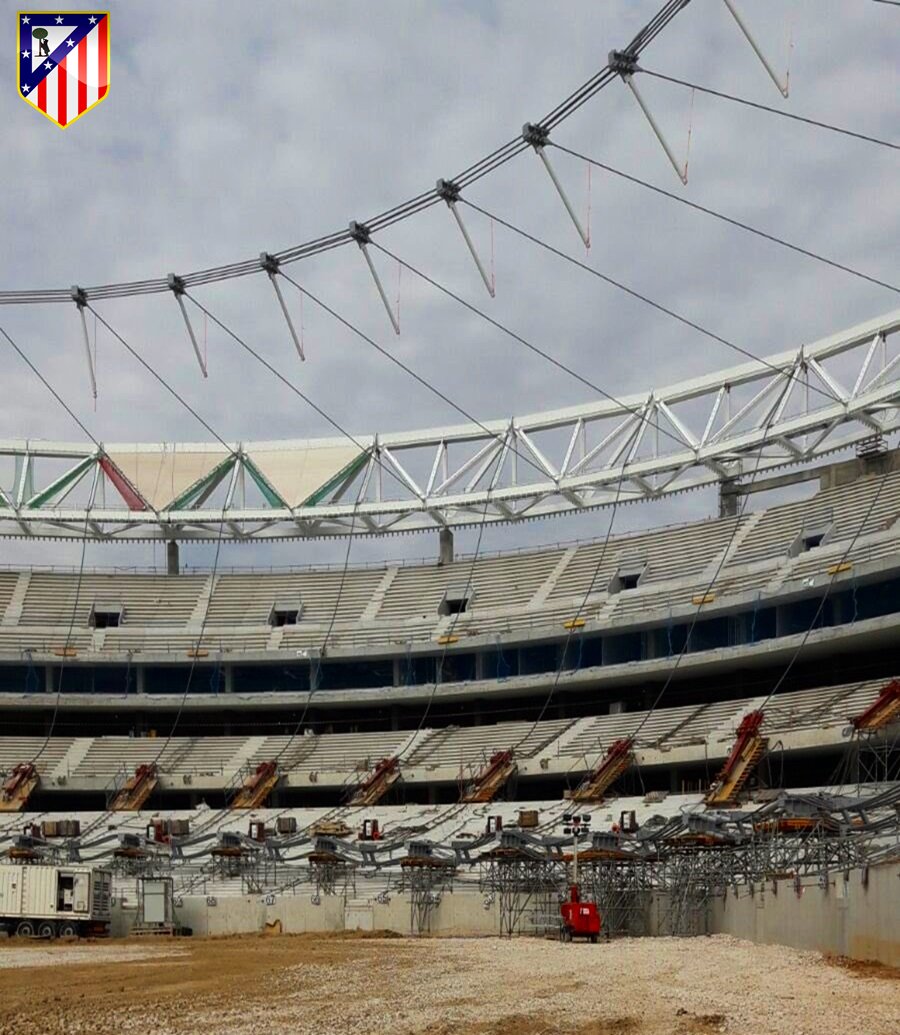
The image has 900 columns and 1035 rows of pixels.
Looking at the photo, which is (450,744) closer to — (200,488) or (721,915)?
(200,488)

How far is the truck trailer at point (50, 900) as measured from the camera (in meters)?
49.5

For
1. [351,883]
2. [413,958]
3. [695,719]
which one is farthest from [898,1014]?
[695,719]

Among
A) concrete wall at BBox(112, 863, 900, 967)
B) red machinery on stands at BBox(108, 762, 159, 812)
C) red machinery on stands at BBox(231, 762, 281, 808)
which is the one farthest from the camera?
red machinery on stands at BBox(108, 762, 159, 812)

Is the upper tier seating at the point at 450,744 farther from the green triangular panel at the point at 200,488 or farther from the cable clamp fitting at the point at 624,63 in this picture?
the cable clamp fitting at the point at 624,63

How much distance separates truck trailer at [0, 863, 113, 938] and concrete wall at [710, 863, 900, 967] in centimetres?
2092

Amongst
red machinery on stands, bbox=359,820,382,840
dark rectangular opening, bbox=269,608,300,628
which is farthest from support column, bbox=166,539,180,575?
red machinery on stands, bbox=359,820,382,840

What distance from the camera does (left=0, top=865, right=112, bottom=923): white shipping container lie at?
49438mm

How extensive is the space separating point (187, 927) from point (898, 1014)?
3330 centimetres

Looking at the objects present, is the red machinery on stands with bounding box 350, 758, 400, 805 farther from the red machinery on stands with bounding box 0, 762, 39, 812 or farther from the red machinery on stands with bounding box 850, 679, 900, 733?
the red machinery on stands with bounding box 850, 679, 900, 733

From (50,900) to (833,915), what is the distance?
26827mm

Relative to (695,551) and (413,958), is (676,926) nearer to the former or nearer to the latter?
(413,958)

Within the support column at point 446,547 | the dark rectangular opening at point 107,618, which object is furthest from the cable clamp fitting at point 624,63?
the dark rectangular opening at point 107,618

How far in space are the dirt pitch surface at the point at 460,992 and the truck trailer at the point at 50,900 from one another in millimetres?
10025

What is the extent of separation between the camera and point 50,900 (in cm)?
4947
